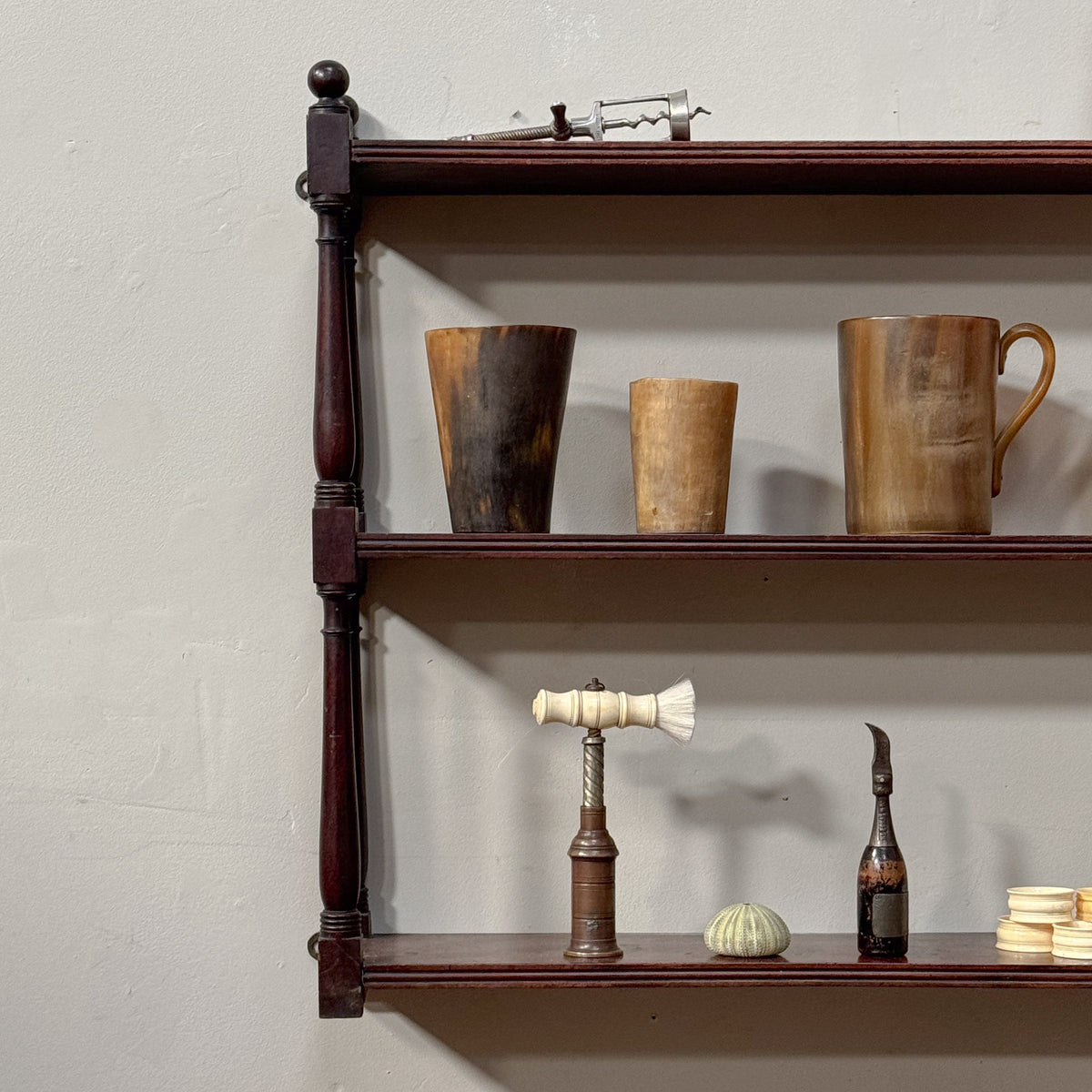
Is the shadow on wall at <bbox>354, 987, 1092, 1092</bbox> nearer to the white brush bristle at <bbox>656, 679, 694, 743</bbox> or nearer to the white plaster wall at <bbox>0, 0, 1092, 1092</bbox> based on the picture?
the white plaster wall at <bbox>0, 0, 1092, 1092</bbox>

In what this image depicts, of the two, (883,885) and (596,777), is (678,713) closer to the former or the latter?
(596,777)

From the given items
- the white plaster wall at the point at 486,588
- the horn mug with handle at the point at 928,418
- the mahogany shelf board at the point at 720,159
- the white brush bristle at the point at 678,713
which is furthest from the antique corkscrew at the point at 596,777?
the mahogany shelf board at the point at 720,159

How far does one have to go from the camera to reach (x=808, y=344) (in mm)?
1131

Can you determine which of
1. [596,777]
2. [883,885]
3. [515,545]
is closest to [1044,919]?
[883,885]

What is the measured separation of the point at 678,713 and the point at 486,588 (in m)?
0.21

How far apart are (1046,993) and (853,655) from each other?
332 millimetres

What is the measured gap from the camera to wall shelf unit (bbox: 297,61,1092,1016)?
98 cm

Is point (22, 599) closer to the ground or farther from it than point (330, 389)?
closer to the ground

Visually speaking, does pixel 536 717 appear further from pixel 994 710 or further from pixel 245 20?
pixel 245 20

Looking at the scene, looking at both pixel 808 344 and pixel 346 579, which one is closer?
pixel 346 579

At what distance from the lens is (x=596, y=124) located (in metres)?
1.04

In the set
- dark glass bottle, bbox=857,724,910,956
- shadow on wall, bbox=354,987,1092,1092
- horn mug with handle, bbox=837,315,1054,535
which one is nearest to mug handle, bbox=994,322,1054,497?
horn mug with handle, bbox=837,315,1054,535

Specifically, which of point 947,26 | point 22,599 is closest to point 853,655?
point 947,26

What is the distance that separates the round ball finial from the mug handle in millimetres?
550
